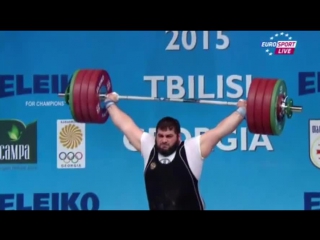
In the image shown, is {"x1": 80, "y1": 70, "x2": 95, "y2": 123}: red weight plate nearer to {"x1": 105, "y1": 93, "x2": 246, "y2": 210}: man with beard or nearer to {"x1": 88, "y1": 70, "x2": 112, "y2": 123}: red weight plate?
{"x1": 88, "y1": 70, "x2": 112, "y2": 123}: red weight plate

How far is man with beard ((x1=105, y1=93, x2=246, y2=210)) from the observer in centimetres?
577

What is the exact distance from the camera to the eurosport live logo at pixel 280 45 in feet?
19.2

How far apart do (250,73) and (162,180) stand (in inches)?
38.5

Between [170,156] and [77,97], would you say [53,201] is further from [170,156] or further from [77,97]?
[170,156]

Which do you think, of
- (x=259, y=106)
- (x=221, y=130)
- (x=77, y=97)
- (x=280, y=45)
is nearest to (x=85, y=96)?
(x=77, y=97)

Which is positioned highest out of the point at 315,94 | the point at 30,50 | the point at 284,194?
the point at 30,50

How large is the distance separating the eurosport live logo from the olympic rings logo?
4.99 feet

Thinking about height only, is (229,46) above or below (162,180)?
above

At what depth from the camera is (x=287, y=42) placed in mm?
5863

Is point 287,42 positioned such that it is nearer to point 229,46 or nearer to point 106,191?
point 229,46

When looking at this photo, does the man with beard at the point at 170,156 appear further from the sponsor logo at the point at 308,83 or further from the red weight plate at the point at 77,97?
the sponsor logo at the point at 308,83

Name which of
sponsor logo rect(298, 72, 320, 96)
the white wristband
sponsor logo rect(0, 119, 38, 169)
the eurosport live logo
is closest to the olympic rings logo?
sponsor logo rect(0, 119, 38, 169)

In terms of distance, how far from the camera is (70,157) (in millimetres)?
5957

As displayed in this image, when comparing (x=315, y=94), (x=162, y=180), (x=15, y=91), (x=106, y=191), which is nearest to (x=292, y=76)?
(x=315, y=94)
